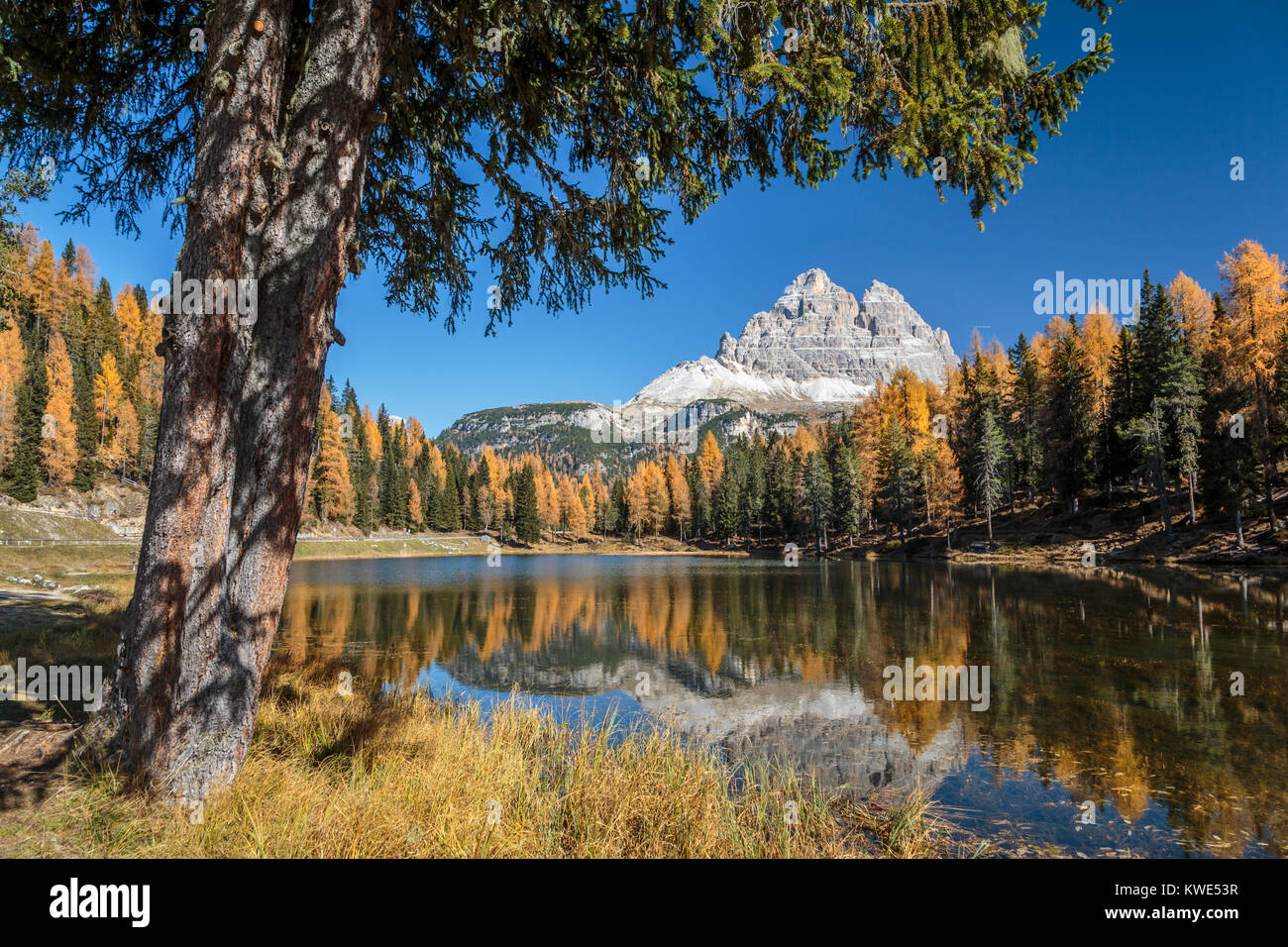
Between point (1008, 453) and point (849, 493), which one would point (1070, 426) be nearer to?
point (1008, 453)

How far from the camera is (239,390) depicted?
3.90 metres

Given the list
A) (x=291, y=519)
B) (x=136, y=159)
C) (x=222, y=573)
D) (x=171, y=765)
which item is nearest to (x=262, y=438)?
(x=291, y=519)

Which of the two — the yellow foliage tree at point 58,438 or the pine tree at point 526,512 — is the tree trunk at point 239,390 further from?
the pine tree at point 526,512

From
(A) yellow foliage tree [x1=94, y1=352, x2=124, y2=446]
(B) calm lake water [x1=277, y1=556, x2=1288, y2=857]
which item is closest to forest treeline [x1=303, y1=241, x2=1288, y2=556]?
(B) calm lake water [x1=277, y1=556, x2=1288, y2=857]

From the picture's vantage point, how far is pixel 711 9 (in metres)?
4.10

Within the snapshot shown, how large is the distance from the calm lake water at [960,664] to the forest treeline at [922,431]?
10.1 meters

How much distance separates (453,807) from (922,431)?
55.2 m

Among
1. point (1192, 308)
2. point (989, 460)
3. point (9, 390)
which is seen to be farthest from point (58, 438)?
point (1192, 308)

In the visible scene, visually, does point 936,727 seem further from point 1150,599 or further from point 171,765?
point 1150,599

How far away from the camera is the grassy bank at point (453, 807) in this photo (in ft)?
10.6

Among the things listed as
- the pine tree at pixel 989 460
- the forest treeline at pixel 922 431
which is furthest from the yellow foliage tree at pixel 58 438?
the pine tree at pixel 989 460

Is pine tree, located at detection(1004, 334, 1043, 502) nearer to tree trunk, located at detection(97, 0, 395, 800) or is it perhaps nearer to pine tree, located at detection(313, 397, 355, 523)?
tree trunk, located at detection(97, 0, 395, 800)

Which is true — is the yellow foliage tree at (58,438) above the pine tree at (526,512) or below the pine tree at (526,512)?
above
